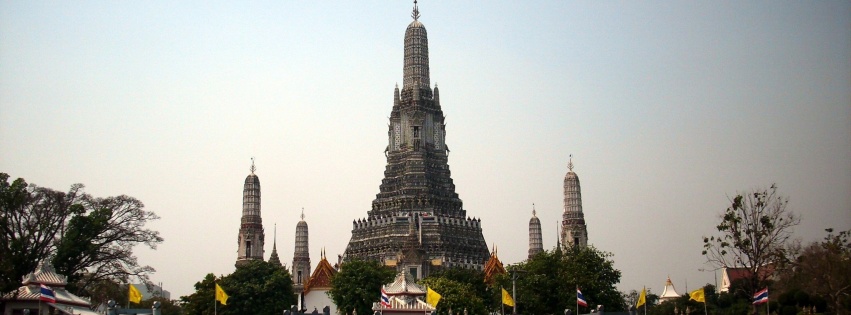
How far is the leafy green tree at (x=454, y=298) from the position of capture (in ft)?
283

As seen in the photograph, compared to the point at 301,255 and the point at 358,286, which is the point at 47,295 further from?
the point at 301,255

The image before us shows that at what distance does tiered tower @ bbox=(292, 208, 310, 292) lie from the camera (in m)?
127

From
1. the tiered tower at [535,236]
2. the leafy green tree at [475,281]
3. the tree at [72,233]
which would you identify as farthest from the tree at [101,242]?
the tiered tower at [535,236]

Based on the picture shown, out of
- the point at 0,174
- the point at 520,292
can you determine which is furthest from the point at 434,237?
the point at 0,174

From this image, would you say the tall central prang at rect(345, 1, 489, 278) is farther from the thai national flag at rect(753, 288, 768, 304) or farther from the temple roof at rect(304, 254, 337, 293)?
the thai national flag at rect(753, 288, 768, 304)

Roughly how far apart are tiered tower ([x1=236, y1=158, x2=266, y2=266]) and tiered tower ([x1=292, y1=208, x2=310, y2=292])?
1062cm

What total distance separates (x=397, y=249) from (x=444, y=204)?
869 cm

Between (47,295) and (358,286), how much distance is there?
1325 inches

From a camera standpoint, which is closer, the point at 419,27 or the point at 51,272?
the point at 51,272

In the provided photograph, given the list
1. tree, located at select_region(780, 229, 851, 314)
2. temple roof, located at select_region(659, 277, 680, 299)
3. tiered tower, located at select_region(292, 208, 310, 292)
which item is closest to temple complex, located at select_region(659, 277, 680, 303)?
temple roof, located at select_region(659, 277, 680, 299)

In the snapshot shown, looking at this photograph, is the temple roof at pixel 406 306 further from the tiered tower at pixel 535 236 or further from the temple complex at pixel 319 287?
the tiered tower at pixel 535 236

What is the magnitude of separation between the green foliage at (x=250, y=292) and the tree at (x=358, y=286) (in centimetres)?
434

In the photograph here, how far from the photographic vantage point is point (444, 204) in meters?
121

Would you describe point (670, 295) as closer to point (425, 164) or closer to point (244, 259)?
point (425, 164)
